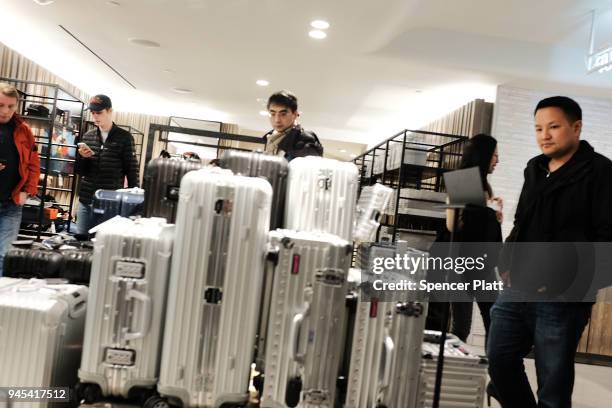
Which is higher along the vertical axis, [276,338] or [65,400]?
[276,338]

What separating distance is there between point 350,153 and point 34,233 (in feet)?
37.6

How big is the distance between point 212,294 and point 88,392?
636 millimetres

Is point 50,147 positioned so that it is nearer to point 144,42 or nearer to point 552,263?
point 144,42

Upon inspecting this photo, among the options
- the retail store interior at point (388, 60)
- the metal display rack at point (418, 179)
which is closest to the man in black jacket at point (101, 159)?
the retail store interior at point (388, 60)

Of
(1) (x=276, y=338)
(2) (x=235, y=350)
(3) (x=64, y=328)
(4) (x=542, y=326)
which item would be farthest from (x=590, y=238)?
(3) (x=64, y=328)

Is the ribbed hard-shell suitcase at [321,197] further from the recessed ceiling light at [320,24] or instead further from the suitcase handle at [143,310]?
the recessed ceiling light at [320,24]

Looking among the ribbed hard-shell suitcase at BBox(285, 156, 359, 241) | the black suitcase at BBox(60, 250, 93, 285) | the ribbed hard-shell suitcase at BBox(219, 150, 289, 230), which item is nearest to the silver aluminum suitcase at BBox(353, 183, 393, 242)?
the ribbed hard-shell suitcase at BBox(285, 156, 359, 241)

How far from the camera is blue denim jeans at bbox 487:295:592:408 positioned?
2.00m

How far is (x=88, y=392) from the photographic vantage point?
2012mm

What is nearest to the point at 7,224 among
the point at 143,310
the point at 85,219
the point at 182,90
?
the point at 85,219

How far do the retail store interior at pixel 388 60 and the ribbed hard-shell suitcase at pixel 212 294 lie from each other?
2841mm

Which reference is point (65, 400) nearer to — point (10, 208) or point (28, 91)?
point (10, 208)

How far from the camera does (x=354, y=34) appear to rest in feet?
17.5

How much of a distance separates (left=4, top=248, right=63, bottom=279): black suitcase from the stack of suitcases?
13.8 inches
